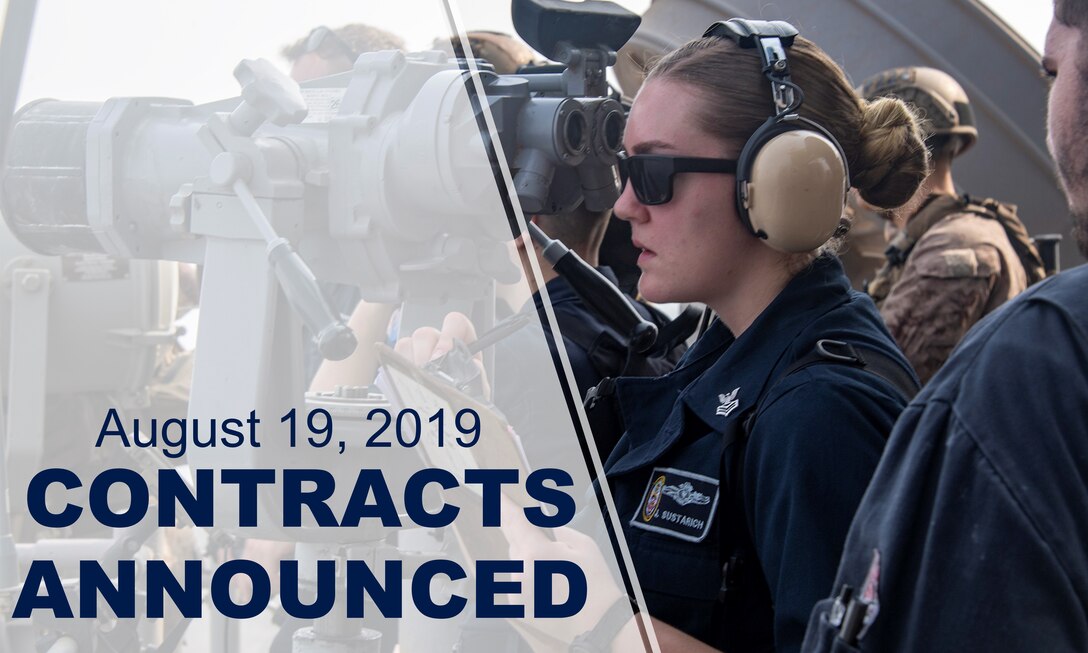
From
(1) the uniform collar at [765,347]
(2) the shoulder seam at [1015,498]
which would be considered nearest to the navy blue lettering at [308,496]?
(1) the uniform collar at [765,347]

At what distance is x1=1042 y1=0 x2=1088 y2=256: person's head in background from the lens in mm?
677

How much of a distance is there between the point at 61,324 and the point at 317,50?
70 centimetres

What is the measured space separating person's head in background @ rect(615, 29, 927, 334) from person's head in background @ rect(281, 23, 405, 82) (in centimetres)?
28

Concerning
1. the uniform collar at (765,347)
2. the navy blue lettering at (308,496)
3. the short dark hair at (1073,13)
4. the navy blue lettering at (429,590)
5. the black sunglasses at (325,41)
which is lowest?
the navy blue lettering at (429,590)

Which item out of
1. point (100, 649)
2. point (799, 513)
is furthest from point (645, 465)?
point (100, 649)

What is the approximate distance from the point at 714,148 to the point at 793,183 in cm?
11

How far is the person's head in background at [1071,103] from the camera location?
2.22 ft

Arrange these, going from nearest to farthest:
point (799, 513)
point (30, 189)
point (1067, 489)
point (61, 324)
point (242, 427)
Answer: point (1067, 489), point (799, 513), point (242, 427), point (30, 189), point (61, 324)

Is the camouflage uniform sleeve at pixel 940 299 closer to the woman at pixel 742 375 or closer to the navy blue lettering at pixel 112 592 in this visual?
the woman at pixel 742 375

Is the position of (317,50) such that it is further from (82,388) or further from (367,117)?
(82,388)

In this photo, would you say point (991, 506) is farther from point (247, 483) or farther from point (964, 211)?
point (964, 211)

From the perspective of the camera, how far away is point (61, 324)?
1725 mm

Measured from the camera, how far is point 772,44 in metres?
1.16

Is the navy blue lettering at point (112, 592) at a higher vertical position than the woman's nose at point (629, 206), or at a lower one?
lower
